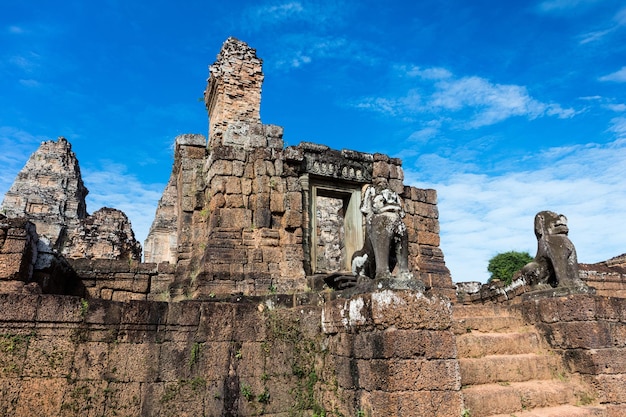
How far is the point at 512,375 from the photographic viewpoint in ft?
18.8

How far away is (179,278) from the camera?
863 centimetres

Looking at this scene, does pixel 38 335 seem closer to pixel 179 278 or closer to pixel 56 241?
pixel 179 278

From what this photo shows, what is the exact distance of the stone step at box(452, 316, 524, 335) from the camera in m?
6.33

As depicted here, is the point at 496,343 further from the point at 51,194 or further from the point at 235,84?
the point at 51,194

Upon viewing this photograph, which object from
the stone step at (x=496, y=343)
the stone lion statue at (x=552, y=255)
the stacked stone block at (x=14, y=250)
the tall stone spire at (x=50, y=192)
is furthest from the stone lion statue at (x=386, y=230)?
the tall stone spire at (x=50, y=192)

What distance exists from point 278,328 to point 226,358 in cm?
77

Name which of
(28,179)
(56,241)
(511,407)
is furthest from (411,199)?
(28,179)

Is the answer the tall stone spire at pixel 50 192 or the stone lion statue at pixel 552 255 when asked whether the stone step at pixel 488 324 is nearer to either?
the stone lion statue at pixel 552 255

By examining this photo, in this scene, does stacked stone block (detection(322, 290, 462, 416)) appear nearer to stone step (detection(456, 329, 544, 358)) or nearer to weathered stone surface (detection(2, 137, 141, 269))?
stone step (detection(456, 329, 544, 358))

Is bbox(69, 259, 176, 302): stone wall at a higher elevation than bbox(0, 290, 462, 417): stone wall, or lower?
higher

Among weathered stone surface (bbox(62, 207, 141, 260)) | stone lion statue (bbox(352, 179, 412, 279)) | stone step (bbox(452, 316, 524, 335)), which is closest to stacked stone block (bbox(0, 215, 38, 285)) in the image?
stone lion statue (bbox(352, 179, 412, 279))

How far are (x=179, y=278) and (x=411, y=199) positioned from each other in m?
6.00

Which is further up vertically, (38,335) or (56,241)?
(56,241)

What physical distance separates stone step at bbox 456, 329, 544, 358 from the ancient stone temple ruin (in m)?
0.02
